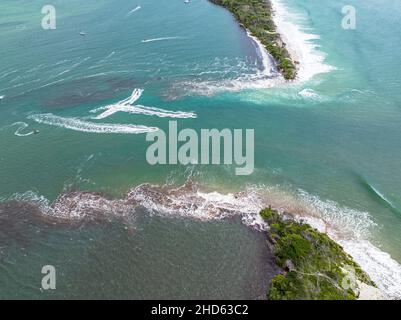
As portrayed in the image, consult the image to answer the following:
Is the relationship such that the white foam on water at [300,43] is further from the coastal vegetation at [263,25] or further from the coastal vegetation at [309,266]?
the coastal vegetation at [309,266]

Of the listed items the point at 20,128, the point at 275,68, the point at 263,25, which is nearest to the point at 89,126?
the point at 20,128

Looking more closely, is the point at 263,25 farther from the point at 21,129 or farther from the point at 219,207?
the point at 219,207

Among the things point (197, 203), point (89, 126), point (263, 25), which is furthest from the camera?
point (263, 25)

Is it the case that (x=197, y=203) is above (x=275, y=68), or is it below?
below

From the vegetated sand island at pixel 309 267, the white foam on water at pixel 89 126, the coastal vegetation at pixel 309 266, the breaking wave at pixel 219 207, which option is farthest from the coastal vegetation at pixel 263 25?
the coastal vegetation at pixel 309 266

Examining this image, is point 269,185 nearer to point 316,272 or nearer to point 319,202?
point 319,202
